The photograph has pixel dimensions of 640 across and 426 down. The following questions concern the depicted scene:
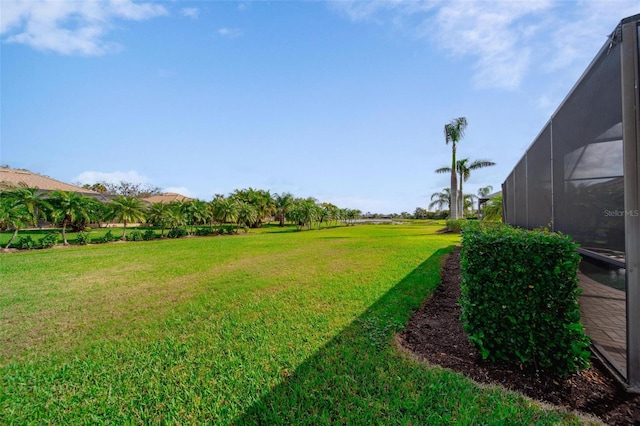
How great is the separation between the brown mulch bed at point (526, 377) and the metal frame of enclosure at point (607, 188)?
21cm

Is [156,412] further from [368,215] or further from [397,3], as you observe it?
[368,215]

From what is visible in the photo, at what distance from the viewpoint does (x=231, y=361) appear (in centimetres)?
300

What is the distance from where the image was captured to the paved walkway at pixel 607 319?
259 cm

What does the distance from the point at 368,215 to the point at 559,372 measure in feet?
310

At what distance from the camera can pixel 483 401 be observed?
2207 millimetres

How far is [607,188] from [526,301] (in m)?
1.35

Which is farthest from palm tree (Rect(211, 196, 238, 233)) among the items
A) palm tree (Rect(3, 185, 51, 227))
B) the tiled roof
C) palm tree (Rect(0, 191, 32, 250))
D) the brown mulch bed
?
the brown mulch bed

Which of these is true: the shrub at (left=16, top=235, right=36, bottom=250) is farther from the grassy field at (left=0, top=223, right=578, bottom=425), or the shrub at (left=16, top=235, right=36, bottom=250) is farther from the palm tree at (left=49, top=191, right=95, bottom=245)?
the grassy field at (left=0, top=223, right=578, bottom=425)

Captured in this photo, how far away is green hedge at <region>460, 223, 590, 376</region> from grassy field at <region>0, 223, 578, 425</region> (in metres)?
0.53

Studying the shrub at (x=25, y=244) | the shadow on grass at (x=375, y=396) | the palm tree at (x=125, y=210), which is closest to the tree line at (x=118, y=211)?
the palm tree at (x=125, y=210)

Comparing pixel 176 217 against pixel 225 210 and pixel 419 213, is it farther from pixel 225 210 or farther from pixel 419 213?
pixel 419 213

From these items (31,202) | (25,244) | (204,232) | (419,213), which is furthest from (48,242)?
(419,213)

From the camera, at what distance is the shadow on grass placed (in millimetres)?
2064

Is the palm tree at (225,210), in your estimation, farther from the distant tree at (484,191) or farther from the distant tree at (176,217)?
the distant tree at (484,191)
